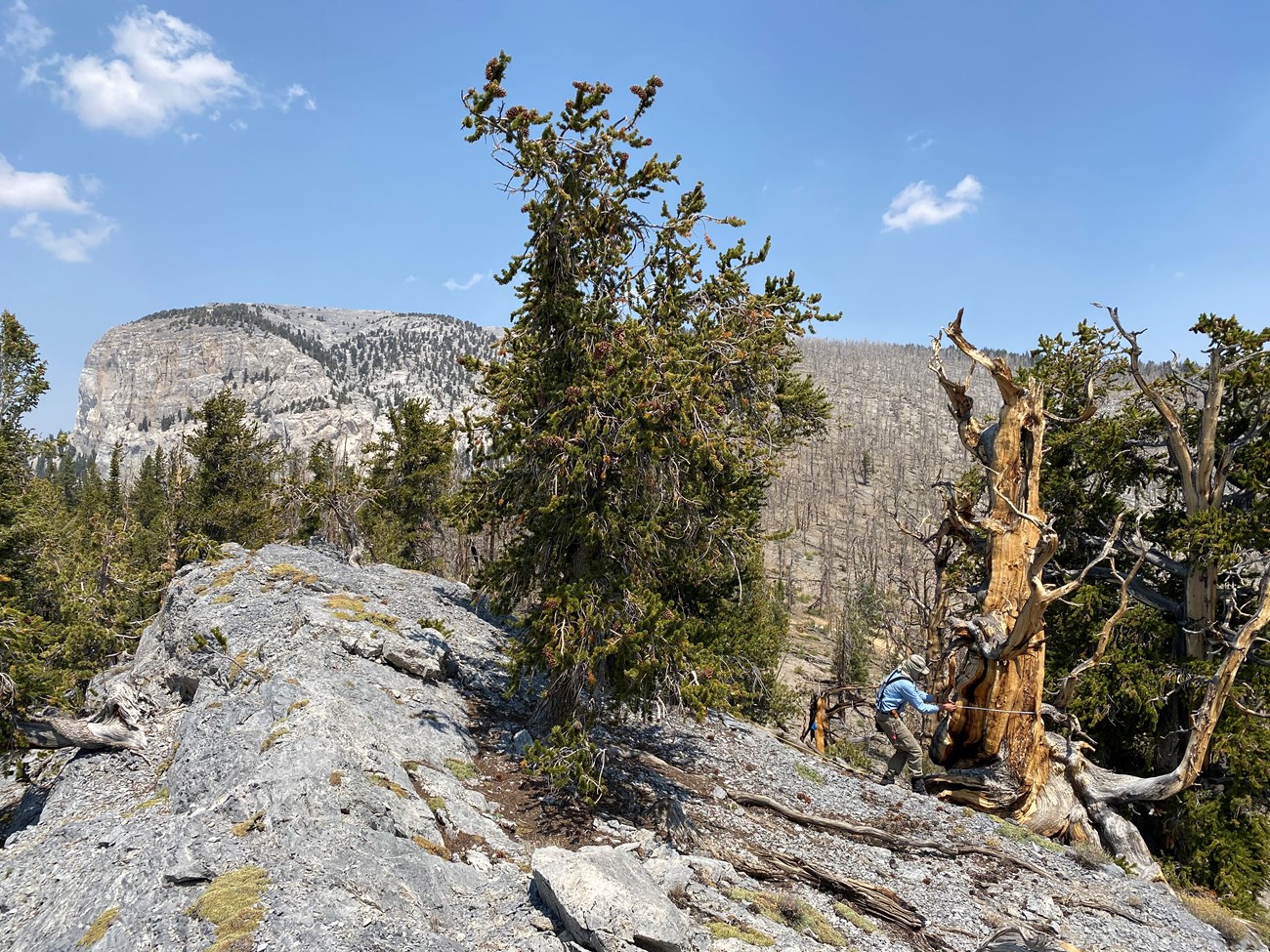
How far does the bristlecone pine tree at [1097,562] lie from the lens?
12.3m

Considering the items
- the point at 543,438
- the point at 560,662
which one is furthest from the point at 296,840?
the point at 543,438

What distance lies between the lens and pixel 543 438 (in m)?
9.07

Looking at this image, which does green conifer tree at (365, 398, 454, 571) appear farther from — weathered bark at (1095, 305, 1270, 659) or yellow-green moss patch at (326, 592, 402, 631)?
weathered bark at (1095, 305, 1270, 659)

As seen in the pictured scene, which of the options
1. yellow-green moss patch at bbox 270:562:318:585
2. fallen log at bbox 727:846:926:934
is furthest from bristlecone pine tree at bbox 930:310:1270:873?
yellow-green moss patch at bbox 270:562:318:585

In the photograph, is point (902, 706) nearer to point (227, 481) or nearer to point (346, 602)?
point (346, 602)

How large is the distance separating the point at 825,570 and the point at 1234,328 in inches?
3541

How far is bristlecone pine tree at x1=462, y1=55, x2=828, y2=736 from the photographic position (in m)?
8.82

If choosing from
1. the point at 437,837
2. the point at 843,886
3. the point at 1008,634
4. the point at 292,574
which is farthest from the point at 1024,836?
the point at 292,574

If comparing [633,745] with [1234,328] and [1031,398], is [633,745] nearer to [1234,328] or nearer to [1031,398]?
[1031,398]

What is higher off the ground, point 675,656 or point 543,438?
point 543,438

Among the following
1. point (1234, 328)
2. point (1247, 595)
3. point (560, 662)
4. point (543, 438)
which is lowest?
point (560, 662)

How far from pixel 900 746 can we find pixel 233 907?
12.0m

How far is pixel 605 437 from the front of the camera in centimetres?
923

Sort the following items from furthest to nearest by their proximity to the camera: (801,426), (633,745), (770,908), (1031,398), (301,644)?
(801,426)
(1031,398)
(633,745)
(301,644)
(770,908)
